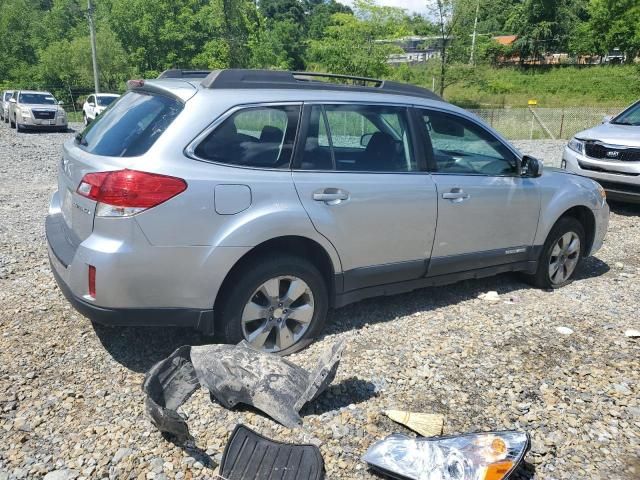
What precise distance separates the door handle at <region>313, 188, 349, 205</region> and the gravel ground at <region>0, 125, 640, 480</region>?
41.8 inches

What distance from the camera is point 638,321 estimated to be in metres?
4.77

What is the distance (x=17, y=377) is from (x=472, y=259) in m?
3.43

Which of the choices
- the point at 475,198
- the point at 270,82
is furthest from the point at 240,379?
the point at 475,198

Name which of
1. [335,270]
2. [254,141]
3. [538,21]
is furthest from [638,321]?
[538,21]

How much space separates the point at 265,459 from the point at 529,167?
11.2 ft

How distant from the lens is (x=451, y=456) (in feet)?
9.31

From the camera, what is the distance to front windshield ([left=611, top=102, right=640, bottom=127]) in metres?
9.50

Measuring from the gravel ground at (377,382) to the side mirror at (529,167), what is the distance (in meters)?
1.14

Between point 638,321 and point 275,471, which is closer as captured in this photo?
point 275,471

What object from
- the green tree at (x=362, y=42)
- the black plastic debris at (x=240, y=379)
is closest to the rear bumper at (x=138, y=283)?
the black plastic debris at (x=240, y=379)

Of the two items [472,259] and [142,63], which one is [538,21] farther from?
[472,259]

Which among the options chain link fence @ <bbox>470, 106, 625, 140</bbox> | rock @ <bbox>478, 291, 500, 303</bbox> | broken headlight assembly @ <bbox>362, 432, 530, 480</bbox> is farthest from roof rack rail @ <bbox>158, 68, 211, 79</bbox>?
chain link fence @ <bbox>470, 106, 625, 140</bbox>

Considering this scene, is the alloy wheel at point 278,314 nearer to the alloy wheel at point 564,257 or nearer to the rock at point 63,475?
the rock at point 63,475

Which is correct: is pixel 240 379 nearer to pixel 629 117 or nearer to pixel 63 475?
pixel 63 475
